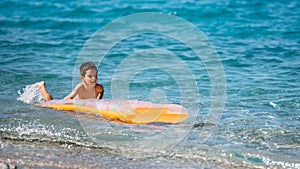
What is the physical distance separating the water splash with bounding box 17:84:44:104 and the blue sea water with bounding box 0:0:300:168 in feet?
0.18

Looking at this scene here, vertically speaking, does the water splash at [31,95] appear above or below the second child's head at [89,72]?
below

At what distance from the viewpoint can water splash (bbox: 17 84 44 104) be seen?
260 inches

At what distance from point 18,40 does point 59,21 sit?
1.90 m

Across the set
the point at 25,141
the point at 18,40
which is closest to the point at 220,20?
the point at 18,40

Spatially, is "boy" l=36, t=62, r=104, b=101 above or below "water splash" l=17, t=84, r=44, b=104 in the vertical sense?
above

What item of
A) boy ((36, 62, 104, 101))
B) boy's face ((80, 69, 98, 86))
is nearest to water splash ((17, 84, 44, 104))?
boy ((36, 62, 104, 101))

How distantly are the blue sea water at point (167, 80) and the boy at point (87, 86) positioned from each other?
0.45 m

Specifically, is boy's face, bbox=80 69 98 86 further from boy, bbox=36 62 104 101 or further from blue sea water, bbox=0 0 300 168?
blue sea water, bbox=0 0 300 168

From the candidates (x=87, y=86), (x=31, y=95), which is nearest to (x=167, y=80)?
(x=87, y=86)

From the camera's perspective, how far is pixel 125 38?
35.2ft

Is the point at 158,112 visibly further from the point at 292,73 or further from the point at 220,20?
the point at 220,20

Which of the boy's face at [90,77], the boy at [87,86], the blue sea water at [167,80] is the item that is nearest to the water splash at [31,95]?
the blue sea water at [167,80]

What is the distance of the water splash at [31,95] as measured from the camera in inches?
260

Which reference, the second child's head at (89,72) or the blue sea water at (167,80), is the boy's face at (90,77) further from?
the blue sea water at (167,80)
